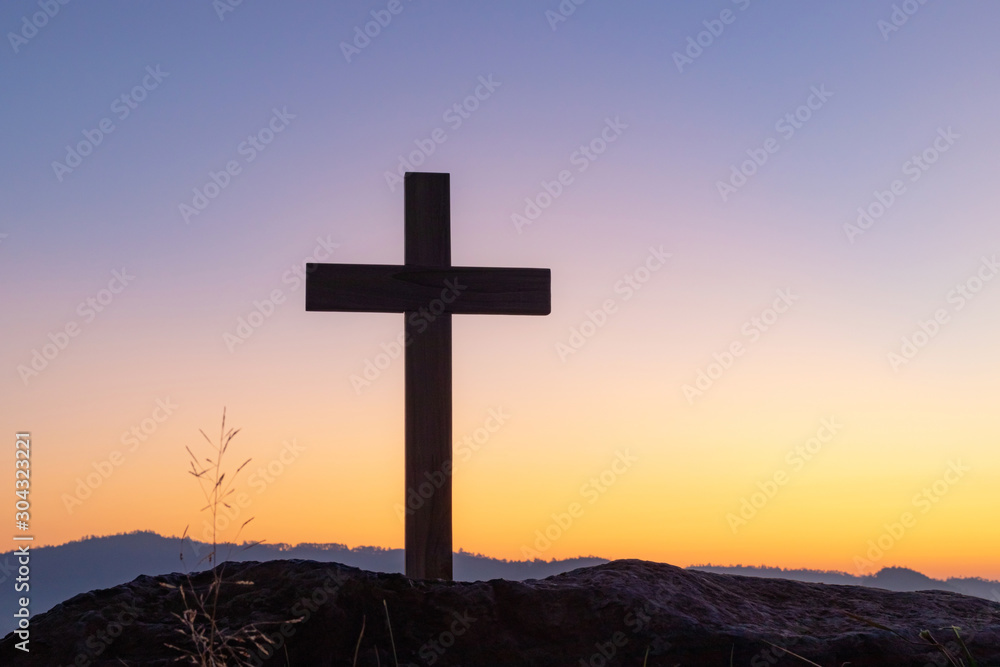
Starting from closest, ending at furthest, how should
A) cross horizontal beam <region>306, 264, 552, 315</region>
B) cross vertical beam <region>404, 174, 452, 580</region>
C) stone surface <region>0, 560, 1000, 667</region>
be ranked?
stone surface <region>0, 560, 1000, 667</region> < cross vertical beam <region>404, 174, 452, 580</region> < cross horizontal beam <region>306, 264, 552, 315</region>

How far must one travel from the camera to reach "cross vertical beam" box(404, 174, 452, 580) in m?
4.78

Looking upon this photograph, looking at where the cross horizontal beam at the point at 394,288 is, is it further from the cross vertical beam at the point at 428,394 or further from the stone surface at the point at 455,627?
the stone surface at the point at 455,627

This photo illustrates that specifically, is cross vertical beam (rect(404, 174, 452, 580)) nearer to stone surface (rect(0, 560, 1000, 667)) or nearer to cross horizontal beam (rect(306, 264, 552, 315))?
cross horizontal beam (rect(306, 264, 552, 315))

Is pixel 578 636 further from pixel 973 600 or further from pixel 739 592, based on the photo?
pixel 973 600

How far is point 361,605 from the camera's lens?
10.3ft

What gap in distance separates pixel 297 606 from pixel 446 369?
6.88ft

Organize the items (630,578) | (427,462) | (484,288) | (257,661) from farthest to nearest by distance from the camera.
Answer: (484,288)
(427,462)
(630,578)
(257,661)

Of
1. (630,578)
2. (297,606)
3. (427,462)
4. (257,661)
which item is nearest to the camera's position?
(257,661)

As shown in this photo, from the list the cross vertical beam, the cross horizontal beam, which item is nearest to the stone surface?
the cross vertical beam

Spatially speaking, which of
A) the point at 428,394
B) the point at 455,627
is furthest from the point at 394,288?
the point at 455,627

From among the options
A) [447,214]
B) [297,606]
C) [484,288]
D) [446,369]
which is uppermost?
[447,214]

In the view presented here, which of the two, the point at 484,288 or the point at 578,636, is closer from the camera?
the point at 578,636

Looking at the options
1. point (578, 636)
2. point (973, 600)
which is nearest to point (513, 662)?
point (578, 636)

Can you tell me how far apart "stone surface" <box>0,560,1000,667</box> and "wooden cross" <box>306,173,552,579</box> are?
140 centimetres
